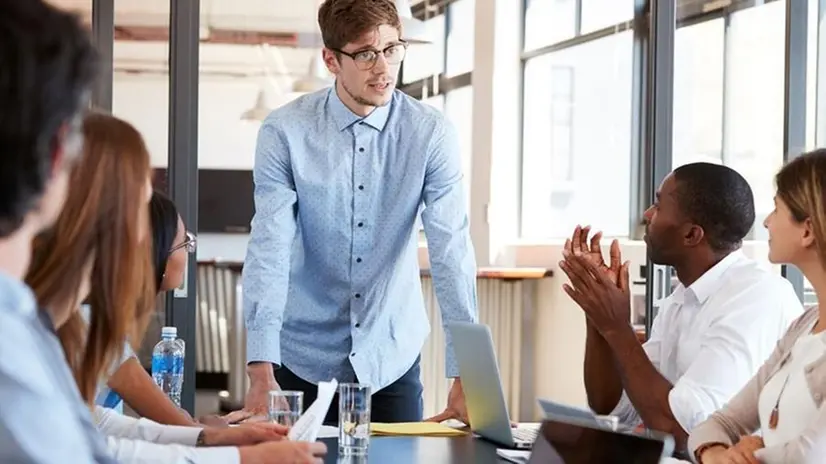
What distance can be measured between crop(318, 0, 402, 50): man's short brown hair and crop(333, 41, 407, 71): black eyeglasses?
0.04 m

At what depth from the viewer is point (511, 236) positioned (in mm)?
7379

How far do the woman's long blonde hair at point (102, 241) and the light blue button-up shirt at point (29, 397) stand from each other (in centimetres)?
41

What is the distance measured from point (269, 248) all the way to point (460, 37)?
5.70 meters

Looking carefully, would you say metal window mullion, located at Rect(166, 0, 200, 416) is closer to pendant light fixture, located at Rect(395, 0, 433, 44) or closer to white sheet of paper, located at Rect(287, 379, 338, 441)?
pendant light fixture, located at Rect(395, 0, 433, 44)

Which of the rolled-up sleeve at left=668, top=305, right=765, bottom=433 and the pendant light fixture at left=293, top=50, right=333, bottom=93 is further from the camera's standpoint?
the pendant light fixture at left=293, top=50, right=333, bottom=93

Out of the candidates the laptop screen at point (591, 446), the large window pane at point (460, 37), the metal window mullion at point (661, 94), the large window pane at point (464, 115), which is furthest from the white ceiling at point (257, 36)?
the laptop screen at point (591, 446)

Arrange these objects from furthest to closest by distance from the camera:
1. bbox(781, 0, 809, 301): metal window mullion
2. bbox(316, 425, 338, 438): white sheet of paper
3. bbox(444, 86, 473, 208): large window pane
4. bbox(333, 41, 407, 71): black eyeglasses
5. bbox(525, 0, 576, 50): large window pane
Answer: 1. bbox(444, 86, 473, 208): large window pane
2. bbox(525, 0, 576, 50): large window pane
3. bbox(781, 0, 809, 301): metal window mullion
4. bbox(333, 41, 407, 71): black eyeglasses
5. bbox(316, 425, 338, 438): white sheet of paper

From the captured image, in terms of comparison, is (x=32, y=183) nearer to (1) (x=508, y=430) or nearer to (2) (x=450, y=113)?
(1) (x=508, y=430)

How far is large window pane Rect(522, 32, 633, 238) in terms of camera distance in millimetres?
6602

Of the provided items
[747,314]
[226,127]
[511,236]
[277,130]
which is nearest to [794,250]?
[747,314]

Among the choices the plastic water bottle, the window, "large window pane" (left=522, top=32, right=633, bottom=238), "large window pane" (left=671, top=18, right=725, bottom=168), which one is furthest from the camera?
the window

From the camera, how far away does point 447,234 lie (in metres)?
2.99

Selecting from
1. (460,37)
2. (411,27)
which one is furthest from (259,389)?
(460,37)

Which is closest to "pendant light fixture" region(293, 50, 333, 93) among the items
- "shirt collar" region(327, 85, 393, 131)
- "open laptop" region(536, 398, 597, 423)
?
"shirt collar" region(327, 85, 393, 131)
